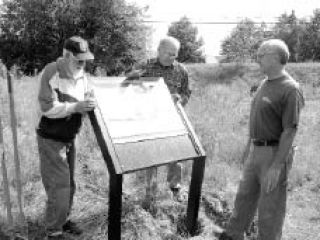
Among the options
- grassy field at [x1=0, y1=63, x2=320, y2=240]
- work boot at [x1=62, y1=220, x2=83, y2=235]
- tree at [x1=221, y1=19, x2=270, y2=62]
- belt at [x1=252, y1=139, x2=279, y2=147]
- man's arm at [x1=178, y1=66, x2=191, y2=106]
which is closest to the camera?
belt at [x1=252, y1=139, x2=279, y2=147]

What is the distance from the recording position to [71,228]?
11.7 ft

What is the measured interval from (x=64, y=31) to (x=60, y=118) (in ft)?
66.2

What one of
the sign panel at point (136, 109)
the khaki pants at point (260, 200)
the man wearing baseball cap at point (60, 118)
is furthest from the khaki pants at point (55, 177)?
the khaki pants at point (260, 200)

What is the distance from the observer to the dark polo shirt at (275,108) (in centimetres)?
308

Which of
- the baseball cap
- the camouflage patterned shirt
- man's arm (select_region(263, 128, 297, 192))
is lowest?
man's arm (select_region(263, 128, 297, 192))

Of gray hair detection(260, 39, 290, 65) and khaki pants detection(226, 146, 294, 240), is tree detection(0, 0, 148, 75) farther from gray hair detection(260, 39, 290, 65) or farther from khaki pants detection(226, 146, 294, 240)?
gray hair detection(260, 39, 290, 65)

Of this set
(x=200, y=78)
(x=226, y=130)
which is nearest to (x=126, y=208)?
(x=226, y=130)

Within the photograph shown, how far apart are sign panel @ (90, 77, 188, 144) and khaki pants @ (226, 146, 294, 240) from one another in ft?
2.39

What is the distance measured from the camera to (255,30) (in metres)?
39.9

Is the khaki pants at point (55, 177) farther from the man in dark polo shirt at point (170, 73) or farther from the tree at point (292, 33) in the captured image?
the tree at point (292, 33)

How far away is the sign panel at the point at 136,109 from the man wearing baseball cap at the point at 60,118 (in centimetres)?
18

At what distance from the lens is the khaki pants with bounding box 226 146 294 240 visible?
333 centimetres

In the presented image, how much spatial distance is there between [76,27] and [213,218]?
1971 cm

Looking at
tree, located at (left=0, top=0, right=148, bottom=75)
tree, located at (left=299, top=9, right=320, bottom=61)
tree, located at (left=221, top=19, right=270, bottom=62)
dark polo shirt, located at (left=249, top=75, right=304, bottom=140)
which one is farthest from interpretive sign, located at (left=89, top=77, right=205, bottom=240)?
tree, located at (left=299, top=9, right=320, bottom=61)
